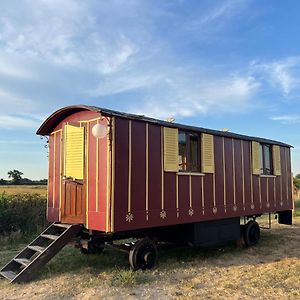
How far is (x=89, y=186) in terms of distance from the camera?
8094 mm

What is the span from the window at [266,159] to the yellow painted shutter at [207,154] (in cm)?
279

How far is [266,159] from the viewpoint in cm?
1230

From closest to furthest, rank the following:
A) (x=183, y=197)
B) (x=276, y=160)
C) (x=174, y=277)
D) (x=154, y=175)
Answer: (x=174, y=277) → (x=154, y=175) → (x=183, y=197) → (x=276, y=160)

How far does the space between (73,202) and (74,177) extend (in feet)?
1.86

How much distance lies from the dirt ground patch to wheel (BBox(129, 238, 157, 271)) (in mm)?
208

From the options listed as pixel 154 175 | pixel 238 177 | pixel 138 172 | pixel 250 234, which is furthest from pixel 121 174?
pixel 250 234

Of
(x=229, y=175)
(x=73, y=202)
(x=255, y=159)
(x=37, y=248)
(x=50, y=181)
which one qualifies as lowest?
(x=37, y=248)

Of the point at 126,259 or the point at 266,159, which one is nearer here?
the point at 126,259

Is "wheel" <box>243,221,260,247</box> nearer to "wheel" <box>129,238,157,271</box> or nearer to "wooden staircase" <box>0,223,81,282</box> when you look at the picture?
"wheel" <box>129,238,157,271</box>

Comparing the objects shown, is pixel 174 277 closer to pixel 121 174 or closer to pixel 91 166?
pixel 121 174

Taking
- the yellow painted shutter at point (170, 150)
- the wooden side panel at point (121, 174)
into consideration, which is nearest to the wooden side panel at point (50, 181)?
the wooden side panel at point (121, 174)

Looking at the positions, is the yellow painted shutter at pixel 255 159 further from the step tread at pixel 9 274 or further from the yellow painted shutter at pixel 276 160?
the step tread at pixel 9 274

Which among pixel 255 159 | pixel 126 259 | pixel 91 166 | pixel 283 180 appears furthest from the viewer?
pixel 283 180

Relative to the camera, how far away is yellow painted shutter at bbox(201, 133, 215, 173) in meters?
9.60
